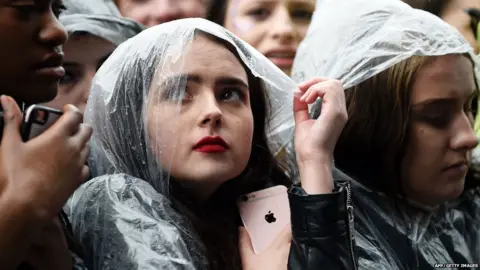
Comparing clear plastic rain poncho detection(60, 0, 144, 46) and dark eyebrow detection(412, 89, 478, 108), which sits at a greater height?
clear plastic rain poncho detection(60, 0, 144, 46)

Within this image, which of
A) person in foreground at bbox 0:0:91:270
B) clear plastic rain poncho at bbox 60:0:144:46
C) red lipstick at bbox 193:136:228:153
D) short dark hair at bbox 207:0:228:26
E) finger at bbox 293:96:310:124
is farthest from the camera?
short dark hair at bbox 207:0:228:26

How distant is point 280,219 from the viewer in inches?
53.7

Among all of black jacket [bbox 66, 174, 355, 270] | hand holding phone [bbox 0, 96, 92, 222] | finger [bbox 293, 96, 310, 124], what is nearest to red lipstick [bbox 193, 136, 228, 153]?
black jacket [bbox 66, 174, 355, 270]

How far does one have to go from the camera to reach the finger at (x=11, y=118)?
969mm

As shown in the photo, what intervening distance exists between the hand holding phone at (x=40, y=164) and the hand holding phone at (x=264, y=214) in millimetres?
432

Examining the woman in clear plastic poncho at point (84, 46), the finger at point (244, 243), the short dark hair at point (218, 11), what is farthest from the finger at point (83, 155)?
the short dark hair at point (218, 11)

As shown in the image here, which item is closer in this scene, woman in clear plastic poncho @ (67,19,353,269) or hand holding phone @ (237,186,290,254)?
woman in clear plastic poncho @ (67,19,353,269)

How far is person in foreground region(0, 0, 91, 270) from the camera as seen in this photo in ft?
3.08

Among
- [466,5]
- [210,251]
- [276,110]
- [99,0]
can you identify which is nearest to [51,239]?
[210,251]

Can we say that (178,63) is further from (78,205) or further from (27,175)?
(27,175)

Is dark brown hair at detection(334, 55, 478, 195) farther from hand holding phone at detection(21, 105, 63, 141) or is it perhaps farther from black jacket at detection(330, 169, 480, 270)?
hand holding phone at detection(21, 105, 63, 141)

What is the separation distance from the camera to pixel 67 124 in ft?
3.28

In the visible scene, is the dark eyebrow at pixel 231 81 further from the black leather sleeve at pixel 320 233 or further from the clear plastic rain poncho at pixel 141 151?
the black leather sleeve at pixel 320 233

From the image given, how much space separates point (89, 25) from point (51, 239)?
0.85 meters
